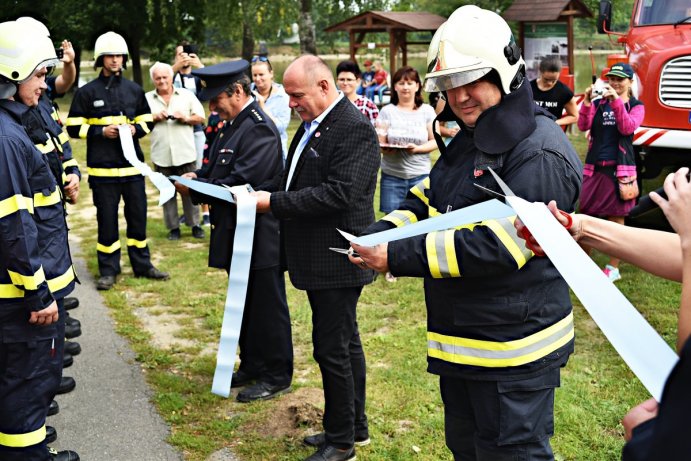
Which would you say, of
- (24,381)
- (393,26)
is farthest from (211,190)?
(393,26)

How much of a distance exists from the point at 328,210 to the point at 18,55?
1.79 m

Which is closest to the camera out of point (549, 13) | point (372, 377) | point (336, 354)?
point (336, 354)

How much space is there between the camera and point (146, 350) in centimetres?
618

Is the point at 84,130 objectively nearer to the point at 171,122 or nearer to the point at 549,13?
the point at 171,122

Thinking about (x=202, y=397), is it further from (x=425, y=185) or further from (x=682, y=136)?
(x=682, y=136)

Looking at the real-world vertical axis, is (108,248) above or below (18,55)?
below

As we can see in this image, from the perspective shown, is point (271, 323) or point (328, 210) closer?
point (328, 210)

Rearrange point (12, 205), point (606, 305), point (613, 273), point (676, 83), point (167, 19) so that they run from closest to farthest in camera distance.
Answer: point (606, 305) → point (12, 205) → point (613, 273) → point (676, 83) → point (167, 19)

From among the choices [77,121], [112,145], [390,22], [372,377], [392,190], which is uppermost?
[390,22]

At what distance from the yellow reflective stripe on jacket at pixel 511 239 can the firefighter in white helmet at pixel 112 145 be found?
5599 mm

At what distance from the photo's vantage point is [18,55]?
159 inches

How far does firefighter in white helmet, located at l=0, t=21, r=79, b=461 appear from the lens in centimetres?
381

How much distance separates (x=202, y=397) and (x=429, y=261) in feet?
9.49

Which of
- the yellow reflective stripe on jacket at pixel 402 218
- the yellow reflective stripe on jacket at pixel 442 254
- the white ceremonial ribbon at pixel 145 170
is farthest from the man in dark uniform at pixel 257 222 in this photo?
the yellow reflective stripe on jacket at pixel 442 254
